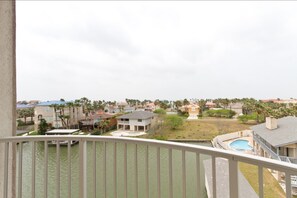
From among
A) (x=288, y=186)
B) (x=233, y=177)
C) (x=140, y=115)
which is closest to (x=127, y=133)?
(x=140, y=115)

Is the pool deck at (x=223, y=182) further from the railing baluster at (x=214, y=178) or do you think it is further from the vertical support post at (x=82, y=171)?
the vertical support post at (x=82, y=171)

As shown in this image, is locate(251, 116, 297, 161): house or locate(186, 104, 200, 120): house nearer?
locate(251, 116, 297, 161): house

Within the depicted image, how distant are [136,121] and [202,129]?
0.64 metres

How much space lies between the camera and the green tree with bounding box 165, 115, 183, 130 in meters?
2.00

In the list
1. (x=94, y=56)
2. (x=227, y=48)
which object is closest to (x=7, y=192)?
(x=94, y=56)

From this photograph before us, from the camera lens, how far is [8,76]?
2.29 m

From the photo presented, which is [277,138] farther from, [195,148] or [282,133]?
[195,148]

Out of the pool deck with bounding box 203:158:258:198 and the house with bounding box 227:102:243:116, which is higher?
the house with bounding box 227:102:243:116

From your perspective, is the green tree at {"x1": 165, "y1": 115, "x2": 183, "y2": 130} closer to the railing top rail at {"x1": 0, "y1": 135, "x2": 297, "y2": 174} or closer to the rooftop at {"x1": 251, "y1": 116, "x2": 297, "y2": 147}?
the railing top rail at {"x1": 0, "y1": 135, "x2": 297, "y2": 174}

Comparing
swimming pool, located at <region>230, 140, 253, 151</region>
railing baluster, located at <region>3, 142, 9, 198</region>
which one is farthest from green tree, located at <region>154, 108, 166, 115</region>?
railing baluster, located at <region>3, 142, 9, 198</region>

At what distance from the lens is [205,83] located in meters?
2.17

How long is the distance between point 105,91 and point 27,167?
1109 millimetres

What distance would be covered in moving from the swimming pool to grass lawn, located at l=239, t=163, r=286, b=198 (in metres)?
0.35

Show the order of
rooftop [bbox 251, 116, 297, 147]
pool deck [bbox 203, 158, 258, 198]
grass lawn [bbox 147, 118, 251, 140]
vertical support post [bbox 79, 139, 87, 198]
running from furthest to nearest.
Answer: grass lawn [bbox 147, 118, 251, 140] → vertical support post [bbox 79, 139, 87, 198] → rooftop [bbox 251, 116, 297, 147] → pool deck [bbox 203, 158, 258, 198]
